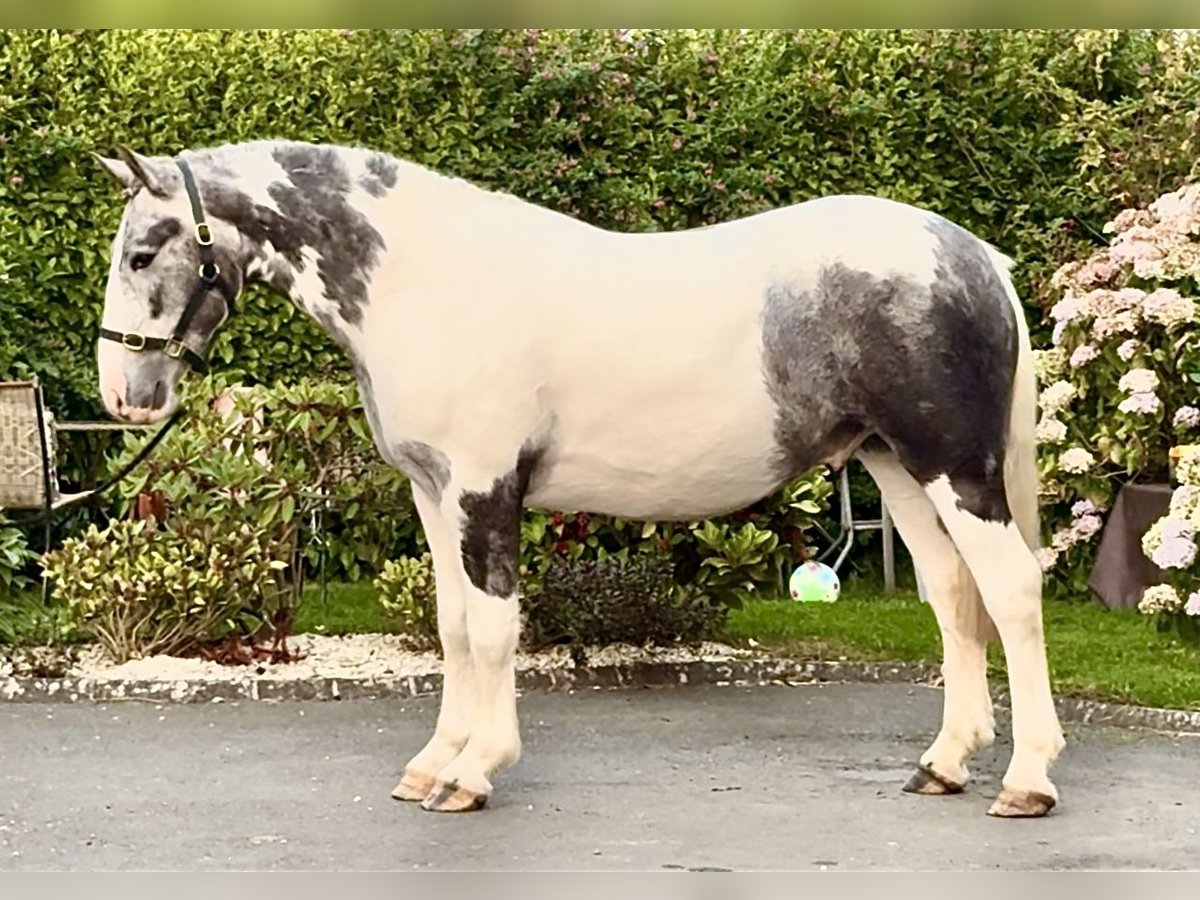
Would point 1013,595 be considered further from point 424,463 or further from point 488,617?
point 424,463

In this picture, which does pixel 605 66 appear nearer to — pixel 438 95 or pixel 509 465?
pixel 438 95

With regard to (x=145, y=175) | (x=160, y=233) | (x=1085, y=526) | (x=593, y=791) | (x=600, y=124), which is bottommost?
(x=593, y=791)

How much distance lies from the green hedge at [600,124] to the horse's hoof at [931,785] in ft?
13.4

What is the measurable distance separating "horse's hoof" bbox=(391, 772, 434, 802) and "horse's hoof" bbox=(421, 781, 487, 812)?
6.1 inches

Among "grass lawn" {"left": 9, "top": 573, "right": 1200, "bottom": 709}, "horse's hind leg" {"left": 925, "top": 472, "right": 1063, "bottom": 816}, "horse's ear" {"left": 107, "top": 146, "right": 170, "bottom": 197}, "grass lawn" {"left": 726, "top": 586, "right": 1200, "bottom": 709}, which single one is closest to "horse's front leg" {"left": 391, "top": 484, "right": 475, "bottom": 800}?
"horse's ear" {"left": 107, "top": 146, "right": 170, "bottom": 197}

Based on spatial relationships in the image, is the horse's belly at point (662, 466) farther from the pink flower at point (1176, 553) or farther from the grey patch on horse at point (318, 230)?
the pink flower at point (1176, 553)

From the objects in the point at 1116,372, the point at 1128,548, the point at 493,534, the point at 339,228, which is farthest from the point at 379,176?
the point at 1128,548

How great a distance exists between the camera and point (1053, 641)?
7500 millimetres

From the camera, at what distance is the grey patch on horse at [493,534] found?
4.75m

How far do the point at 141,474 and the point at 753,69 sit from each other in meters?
3.72

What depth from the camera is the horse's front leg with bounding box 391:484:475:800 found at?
197 inches

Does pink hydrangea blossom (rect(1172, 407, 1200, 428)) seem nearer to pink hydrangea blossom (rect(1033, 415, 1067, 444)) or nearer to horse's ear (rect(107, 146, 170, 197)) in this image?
pink hydrangea blossom (rect(1033, 415, 1067, 444))

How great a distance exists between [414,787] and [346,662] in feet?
7.11

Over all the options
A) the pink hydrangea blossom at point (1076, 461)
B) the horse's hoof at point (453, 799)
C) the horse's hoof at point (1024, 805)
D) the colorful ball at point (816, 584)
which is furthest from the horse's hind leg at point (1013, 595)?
the colorful ball at point (816, 584)
